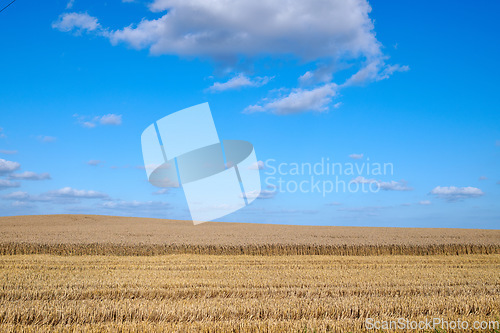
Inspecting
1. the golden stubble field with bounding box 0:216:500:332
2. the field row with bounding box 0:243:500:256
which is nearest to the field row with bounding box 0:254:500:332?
A: the golden stubble field with bounding box 0:216:500:332

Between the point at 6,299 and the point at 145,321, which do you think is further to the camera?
the point at 6,299

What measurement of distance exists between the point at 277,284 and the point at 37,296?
6508 mm

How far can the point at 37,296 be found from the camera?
10164 millimetres

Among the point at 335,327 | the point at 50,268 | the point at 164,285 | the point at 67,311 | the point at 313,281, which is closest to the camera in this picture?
the point at 335,327

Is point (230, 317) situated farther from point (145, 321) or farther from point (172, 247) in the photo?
point (172, 247)

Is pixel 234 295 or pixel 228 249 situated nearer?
pixel 234 295

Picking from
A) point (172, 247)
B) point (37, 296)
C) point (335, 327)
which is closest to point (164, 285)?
point (37, 296)

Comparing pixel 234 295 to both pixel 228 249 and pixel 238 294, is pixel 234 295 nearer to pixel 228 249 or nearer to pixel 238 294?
pixel 238 294

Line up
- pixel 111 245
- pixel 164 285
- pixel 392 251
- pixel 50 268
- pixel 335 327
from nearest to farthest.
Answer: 1. pixel 335 327
2. pixel 164 285
3. pixel 50 268
4. pixel 111 245
5. pixel 392 251

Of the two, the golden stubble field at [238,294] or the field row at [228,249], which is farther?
the field row at [228,249]

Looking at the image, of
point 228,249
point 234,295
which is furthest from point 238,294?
point 228,249

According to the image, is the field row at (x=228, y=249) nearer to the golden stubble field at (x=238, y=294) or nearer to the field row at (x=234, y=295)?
the golden stubble field at (x=238, y=294)

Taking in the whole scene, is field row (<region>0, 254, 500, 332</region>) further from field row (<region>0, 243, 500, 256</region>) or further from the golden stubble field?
field row (<region>0, 243, 500, 256</region>)

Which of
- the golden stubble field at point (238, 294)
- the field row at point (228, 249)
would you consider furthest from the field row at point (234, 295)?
the field row at point (228, 249)
